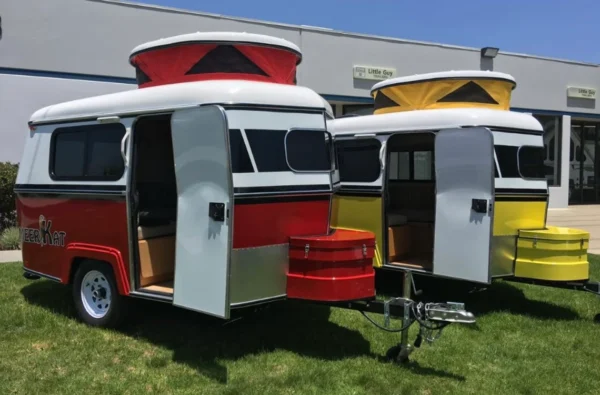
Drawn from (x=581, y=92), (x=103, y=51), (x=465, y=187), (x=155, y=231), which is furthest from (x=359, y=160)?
(x=581, y=92)

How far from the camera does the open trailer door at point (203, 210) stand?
15.0 ft

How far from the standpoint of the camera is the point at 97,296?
19.5 ft

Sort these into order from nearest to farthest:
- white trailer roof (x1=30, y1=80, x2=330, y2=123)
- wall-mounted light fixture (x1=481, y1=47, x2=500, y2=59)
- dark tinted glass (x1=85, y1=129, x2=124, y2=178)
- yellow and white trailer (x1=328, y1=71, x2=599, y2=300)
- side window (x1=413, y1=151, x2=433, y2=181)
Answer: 1. white trailer roof (x1=30, y1=80, x2=330, y2=123)
2. dark tinted glass (x1=85, y1=129, x2=124, y2=178)
3. yellow and white trailer (x1=328, y1=71, x2=599, y2=300)
4. side window (x1=413, y1=151, x2=433, y2=181)
5. wall-mounted light fixture (x1=481, y1=47, x2=500, y2=59)

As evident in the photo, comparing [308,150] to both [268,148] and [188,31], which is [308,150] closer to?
[268,148]

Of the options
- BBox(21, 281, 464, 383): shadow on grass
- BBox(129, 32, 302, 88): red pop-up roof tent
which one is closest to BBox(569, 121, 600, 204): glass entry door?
→ BBox(21, 281, 464, 383): shadow on grass

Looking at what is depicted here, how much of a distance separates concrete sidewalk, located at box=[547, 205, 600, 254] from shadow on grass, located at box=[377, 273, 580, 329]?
439 centimetres

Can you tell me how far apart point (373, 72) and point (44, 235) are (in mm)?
12190

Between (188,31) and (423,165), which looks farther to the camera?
(188,31)

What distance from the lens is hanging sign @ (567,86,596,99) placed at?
20.4 metres

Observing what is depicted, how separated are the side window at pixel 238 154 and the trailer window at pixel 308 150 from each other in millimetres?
463

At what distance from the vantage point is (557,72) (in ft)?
66.0

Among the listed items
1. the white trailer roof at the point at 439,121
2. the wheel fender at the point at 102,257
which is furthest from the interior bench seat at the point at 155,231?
the white trailer roof at the point at 439,121

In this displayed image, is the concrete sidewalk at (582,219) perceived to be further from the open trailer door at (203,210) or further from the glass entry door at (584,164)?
the open trailer door at (203,210)

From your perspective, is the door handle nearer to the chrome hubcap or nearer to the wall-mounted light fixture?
the chrome hubcap
